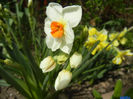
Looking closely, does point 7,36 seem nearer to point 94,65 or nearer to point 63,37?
point 63,37

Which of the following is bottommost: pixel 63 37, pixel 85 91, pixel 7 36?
pixel 85 91

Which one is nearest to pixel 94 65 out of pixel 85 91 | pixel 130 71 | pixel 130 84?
pixel 85 91

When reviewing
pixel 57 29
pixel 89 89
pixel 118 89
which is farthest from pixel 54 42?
pixel 89 89

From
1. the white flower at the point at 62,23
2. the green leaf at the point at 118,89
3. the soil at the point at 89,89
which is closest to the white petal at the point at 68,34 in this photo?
the white flower at the point at 62,23

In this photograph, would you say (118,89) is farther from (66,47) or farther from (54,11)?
(54,11)

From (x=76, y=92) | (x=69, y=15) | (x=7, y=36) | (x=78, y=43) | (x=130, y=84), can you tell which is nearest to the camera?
(x=69, y=15)

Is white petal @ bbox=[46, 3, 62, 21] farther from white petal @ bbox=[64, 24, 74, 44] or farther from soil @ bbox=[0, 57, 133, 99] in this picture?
soil @ bbox=[0, 57, 133, 99]

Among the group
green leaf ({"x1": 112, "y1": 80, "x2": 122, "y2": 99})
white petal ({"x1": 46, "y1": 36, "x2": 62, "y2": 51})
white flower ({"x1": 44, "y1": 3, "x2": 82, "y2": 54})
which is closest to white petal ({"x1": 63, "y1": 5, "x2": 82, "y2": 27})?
white flower ({"x1": 44, "y1": 3, "x2": 82, "y2": 54})
